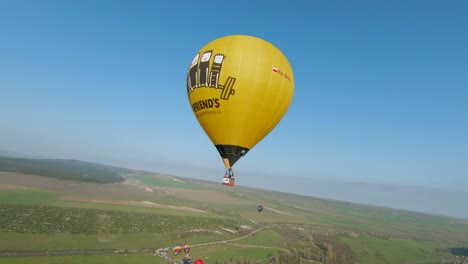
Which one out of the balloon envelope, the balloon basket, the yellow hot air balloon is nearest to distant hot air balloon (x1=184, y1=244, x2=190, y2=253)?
the yellow hot air balloon

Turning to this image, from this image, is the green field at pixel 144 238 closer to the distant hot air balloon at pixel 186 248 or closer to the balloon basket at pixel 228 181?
the distant hot air balloon at pixel 186 248

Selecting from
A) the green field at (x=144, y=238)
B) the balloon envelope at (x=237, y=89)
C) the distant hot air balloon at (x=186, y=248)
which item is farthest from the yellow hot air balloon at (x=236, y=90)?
the distant hot air balloon at (x=186, y=248)

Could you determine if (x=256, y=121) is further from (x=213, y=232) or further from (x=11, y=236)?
(x=213, y=232)

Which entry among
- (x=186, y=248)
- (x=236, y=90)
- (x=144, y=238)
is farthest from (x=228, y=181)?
(x=144, y=238)

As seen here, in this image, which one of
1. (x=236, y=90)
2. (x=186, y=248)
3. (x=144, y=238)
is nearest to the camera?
(x=236, y=90)

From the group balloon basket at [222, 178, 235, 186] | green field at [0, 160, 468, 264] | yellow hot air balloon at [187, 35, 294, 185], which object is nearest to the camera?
balloon basket at [222, 178, 235, 186]

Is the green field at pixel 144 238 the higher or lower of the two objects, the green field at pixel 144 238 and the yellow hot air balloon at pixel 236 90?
the lower

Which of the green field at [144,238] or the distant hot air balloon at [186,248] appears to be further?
the distant hot air balloon at [186,248]

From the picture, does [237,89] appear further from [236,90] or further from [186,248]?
[186,248]

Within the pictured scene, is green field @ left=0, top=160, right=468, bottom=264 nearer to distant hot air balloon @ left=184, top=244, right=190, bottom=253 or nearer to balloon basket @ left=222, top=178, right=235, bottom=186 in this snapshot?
distant hot air balloon @ left=184, top=244, right=190, bottom=253
